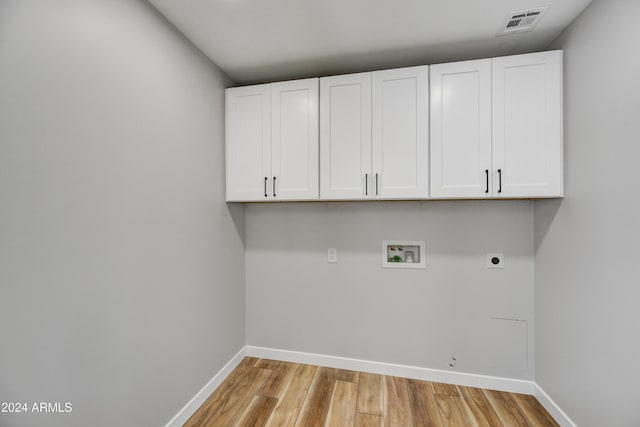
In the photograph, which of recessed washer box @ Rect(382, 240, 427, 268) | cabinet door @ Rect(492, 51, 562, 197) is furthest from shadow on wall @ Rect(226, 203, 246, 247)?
cabinet door @ Rect(492, 51, 562, 197)

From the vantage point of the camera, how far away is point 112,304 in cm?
135

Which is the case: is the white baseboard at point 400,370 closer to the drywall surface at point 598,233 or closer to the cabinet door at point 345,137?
the drywall surface at point 598,233

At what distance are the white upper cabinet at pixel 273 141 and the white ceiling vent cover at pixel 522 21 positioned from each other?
1.28 m

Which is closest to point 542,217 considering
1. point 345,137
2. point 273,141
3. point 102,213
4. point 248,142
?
point 345,137

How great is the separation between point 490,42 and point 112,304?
279cm

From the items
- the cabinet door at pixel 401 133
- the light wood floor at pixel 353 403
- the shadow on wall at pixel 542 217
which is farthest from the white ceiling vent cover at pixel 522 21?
the light wood floor at pixel 353 403

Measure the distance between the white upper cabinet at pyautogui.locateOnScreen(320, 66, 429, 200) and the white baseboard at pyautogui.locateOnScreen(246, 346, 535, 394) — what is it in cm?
146

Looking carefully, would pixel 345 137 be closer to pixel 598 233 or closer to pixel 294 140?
pixel 294 140

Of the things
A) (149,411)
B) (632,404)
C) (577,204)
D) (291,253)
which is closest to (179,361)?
(149,411)

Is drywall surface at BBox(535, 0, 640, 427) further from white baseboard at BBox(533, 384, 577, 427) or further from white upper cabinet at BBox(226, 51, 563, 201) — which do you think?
white upper cabinet at BBox(226, 51, 563, 201)

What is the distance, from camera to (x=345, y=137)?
6.95 ft

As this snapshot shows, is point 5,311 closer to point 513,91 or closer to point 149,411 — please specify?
point 149,411

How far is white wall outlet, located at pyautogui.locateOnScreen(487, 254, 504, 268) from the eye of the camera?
2.17 meters

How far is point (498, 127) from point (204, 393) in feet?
9.17
